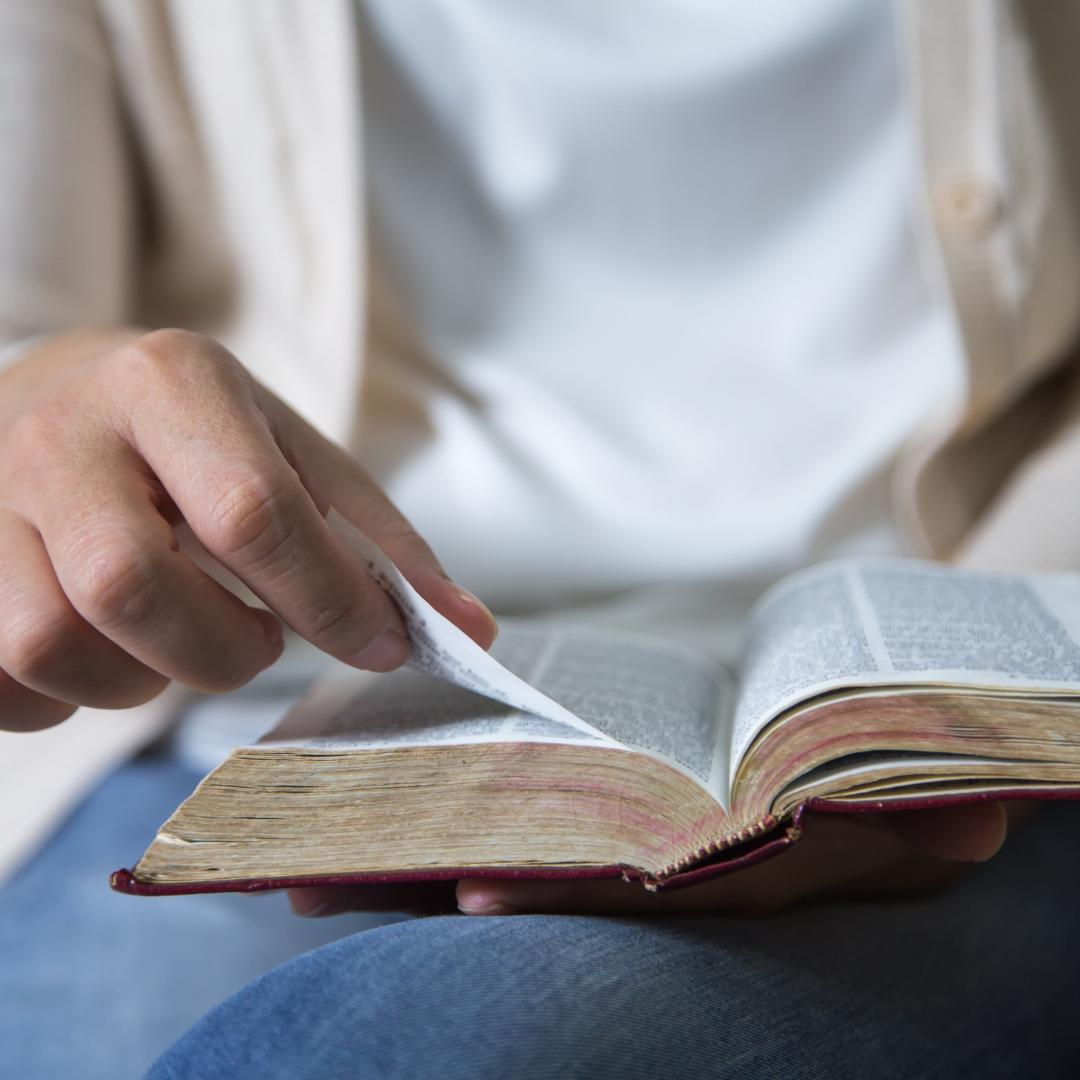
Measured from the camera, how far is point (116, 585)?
1.13ft

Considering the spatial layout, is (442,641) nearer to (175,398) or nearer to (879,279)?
(175,398)

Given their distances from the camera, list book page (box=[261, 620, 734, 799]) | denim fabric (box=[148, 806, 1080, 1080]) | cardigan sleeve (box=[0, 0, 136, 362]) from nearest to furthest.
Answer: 1. denim fabric (box=[148, 806, 1080, 1080])
2. book page (box=[261, 620, 734, 799])
3. cardigan sleeve (box=[0, 0, 136, 362])

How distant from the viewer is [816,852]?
19.0 inches

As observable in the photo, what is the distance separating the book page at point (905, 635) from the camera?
417mm

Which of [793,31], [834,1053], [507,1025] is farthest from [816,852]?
[793,31]

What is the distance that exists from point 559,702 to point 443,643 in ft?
0.26

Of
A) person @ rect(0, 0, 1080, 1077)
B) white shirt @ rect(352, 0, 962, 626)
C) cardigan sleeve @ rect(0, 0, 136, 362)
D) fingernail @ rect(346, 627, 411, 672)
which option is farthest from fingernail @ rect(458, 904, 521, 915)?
cardigan sleeve @ rect(0, 0, 136, 362)

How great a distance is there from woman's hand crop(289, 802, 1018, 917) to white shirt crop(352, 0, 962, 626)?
29cm

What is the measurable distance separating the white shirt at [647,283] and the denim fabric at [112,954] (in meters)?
0.30

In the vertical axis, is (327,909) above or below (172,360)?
below

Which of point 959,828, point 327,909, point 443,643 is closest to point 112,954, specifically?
point 327,909

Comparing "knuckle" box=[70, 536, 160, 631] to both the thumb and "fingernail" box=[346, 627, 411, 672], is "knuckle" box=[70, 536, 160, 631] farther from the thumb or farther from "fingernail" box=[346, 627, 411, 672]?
the thumb

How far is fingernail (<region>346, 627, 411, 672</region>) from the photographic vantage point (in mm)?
407

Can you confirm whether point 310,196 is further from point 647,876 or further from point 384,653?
point 647,876
